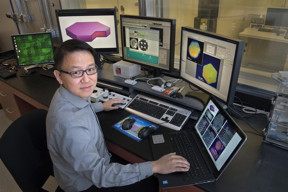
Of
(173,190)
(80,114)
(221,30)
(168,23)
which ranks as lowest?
(173,190)

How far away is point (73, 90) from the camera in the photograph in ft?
3.45

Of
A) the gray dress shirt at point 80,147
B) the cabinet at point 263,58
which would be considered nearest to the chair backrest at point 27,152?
the gray dress shirt at point 80,147

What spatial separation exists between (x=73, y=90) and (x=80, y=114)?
0.41ft

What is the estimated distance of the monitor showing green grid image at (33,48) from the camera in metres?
2.16

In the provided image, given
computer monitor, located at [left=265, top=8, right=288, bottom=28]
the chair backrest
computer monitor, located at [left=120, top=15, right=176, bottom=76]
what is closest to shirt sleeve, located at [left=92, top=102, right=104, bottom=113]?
the chair backrest

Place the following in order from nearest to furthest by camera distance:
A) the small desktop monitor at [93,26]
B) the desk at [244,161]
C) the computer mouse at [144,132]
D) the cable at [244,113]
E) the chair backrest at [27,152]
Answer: the desk at [244,161] → the chair backrest at [27,152] → the computer mouse at [144,132] → the cable at [244,113] → the small desktop monitor at [93,26]

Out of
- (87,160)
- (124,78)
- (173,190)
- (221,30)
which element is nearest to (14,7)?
(124,78)

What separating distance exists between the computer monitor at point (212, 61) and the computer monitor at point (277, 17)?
713 mm

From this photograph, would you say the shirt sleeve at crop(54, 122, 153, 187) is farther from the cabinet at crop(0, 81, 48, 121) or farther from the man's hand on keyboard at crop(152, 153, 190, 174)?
the cabinet at crop(0, 81, 48, 121)

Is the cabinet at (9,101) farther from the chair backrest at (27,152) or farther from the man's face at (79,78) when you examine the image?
the man's face at (79,78)

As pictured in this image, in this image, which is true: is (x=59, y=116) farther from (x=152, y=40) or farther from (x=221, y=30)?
(x=221, y=30)

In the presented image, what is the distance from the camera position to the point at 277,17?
1.56 m

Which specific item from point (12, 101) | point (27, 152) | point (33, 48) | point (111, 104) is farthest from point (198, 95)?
point (12, 101)

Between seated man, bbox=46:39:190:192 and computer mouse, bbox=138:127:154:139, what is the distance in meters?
0.24
